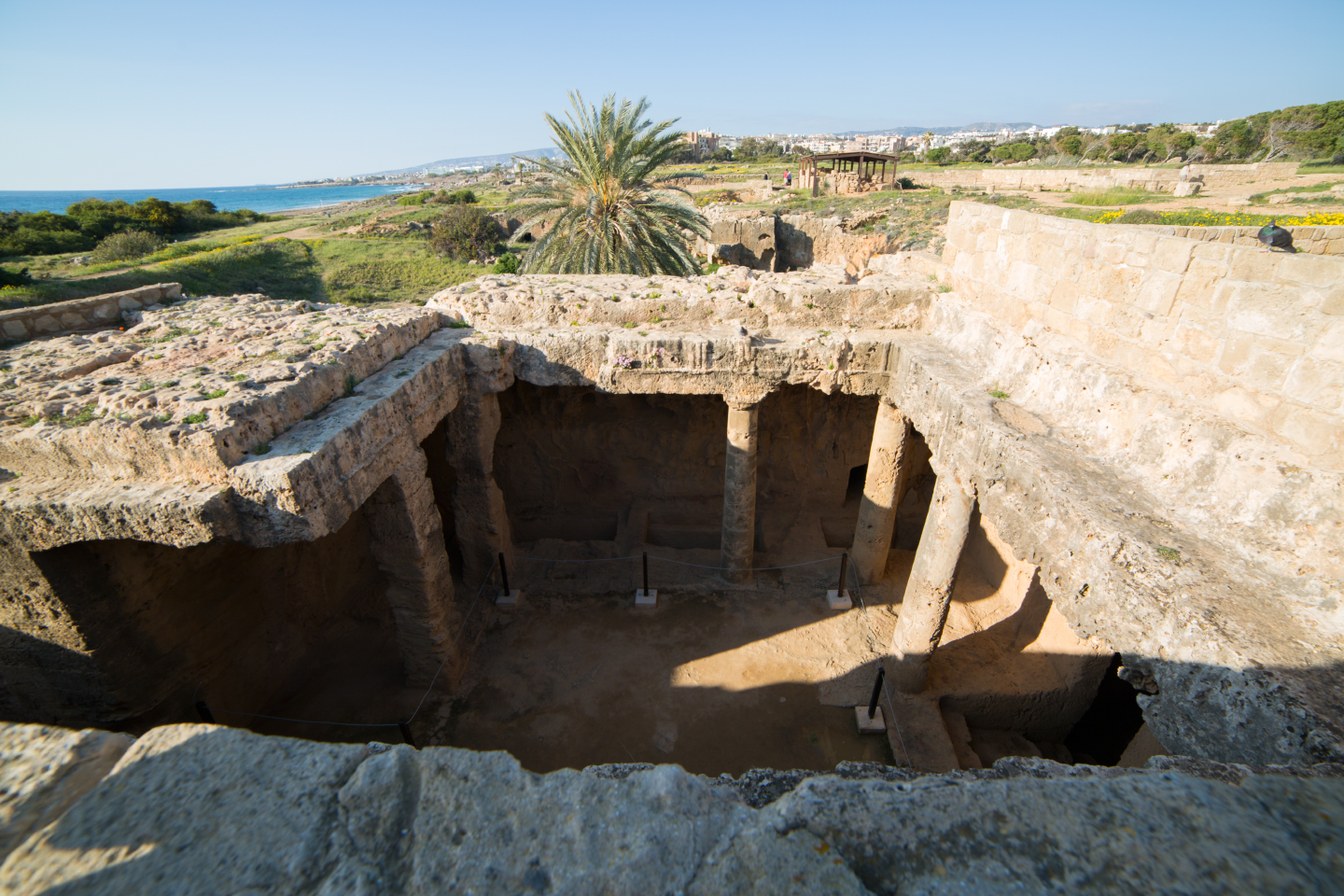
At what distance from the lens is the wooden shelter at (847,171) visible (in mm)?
32906

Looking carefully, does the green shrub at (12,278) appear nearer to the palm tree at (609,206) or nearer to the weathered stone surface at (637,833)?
the palm tree at (609,206)

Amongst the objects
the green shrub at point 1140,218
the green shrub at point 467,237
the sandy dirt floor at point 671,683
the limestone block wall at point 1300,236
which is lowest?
the sandy dirt floor at point 671,683

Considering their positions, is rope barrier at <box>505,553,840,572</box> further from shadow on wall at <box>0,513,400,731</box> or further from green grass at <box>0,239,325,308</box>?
green grass at <box>0,239,325,308</box>

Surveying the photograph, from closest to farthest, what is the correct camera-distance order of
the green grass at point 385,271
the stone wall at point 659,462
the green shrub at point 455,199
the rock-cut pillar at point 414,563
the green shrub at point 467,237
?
the rock-cut pillar at point 414,563 < the stone wall at point 659,462 < the green grass at point 385,271 < the green shrub at point 467,237 < the green shrub at point 455,199

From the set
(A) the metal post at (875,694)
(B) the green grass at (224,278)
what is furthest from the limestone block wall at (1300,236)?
(B) the green grass at (224,278)

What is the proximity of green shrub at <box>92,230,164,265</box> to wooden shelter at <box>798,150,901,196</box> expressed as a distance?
32928 millimetres

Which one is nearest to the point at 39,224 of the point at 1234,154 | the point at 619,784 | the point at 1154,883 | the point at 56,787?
the point at 56,787

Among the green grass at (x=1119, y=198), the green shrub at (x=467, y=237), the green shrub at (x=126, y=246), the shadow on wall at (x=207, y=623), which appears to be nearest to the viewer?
the shadow on wall at (x=207, y=623)

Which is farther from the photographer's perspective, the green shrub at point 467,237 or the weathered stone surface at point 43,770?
the green shrub at point 467,237

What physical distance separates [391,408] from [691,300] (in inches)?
177

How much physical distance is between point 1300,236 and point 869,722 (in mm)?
8371

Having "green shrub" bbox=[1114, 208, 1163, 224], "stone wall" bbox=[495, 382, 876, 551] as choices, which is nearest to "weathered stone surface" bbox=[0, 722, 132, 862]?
"stone wall" bbox=[495, 382, 876, 551]

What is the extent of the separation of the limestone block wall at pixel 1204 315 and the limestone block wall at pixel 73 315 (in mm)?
12129

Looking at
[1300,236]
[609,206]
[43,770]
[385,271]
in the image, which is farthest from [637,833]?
[385,271]
